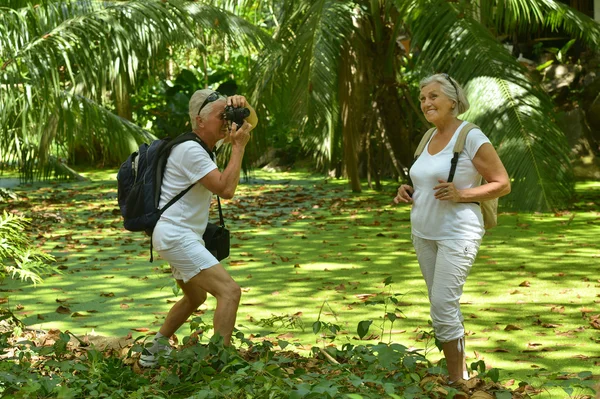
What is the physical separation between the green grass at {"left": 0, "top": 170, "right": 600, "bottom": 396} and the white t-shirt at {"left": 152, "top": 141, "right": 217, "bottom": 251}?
1260 millimetres

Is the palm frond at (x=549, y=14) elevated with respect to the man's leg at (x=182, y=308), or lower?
elevated

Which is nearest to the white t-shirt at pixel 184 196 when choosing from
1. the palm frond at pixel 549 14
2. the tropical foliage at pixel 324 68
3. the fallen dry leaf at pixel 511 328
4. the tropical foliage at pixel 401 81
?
the fallen dry leaf at pixel 511 328

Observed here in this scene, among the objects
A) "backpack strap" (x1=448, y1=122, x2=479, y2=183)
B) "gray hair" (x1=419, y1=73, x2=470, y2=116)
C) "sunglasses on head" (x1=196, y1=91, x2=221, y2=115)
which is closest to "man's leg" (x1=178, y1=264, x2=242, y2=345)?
"sunglasses on head" (x1=196, y1=91, x2=221, y2=115)

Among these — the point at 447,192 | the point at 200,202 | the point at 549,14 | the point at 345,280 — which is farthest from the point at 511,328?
the point at 549,14

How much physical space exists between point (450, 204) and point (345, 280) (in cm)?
351

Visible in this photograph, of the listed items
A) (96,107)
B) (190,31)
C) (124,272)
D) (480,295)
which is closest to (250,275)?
(124,272)

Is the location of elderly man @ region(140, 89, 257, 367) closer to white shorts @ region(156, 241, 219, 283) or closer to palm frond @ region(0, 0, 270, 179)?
white shorts @ region(156, 241, 219, 283)

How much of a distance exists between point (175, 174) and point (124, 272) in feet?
13.8

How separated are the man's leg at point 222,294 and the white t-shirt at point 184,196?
0.21 meters

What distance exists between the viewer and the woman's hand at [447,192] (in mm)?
4457

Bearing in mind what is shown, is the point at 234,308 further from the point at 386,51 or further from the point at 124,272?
the point at 386,51

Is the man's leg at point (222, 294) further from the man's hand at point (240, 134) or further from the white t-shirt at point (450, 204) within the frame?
the white t-shirt at point (450, 204)

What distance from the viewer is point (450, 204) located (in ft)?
15.0

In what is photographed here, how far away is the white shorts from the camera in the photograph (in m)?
4.64
